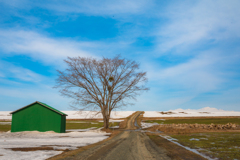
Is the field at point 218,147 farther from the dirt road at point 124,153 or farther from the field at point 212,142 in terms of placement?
the dirt road at point 124,153

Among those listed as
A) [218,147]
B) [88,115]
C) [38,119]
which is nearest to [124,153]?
[218,147]

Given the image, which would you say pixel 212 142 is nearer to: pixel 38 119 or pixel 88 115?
pixel 38 119

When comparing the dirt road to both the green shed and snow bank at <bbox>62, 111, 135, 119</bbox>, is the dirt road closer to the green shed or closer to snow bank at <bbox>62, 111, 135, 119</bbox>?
the green shed

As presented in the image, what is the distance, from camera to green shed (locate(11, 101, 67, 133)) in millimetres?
30312

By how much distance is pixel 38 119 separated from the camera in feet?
101

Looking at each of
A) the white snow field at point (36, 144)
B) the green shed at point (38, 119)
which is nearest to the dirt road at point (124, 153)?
the white snow field at point (36, 144)

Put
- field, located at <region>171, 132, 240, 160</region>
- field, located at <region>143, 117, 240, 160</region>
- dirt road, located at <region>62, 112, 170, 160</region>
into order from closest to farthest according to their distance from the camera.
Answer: dirt road, located at <region>62, 112, 170, 160</region>, field, located at <region>171, 132, 240, 160</region>, field, located at <region>143, 117, 240, 160</region>

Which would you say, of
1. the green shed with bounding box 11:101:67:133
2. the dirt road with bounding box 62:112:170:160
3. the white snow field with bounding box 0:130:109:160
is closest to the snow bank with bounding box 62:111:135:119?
the green shed with bounding box 11:101:67:133

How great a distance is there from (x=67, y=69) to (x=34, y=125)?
1194cm

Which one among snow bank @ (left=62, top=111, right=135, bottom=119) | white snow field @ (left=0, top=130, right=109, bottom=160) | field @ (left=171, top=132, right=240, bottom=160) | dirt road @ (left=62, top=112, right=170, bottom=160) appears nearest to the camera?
dirt road @ (left=62, top=112, right=170, bottom=160)

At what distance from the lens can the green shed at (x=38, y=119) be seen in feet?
99.5

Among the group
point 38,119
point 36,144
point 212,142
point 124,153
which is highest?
point 38,119

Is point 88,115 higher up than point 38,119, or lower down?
lower down

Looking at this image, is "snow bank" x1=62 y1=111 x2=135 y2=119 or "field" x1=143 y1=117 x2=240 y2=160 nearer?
"field" x1=143 y1=117 x2=240 y2=160
